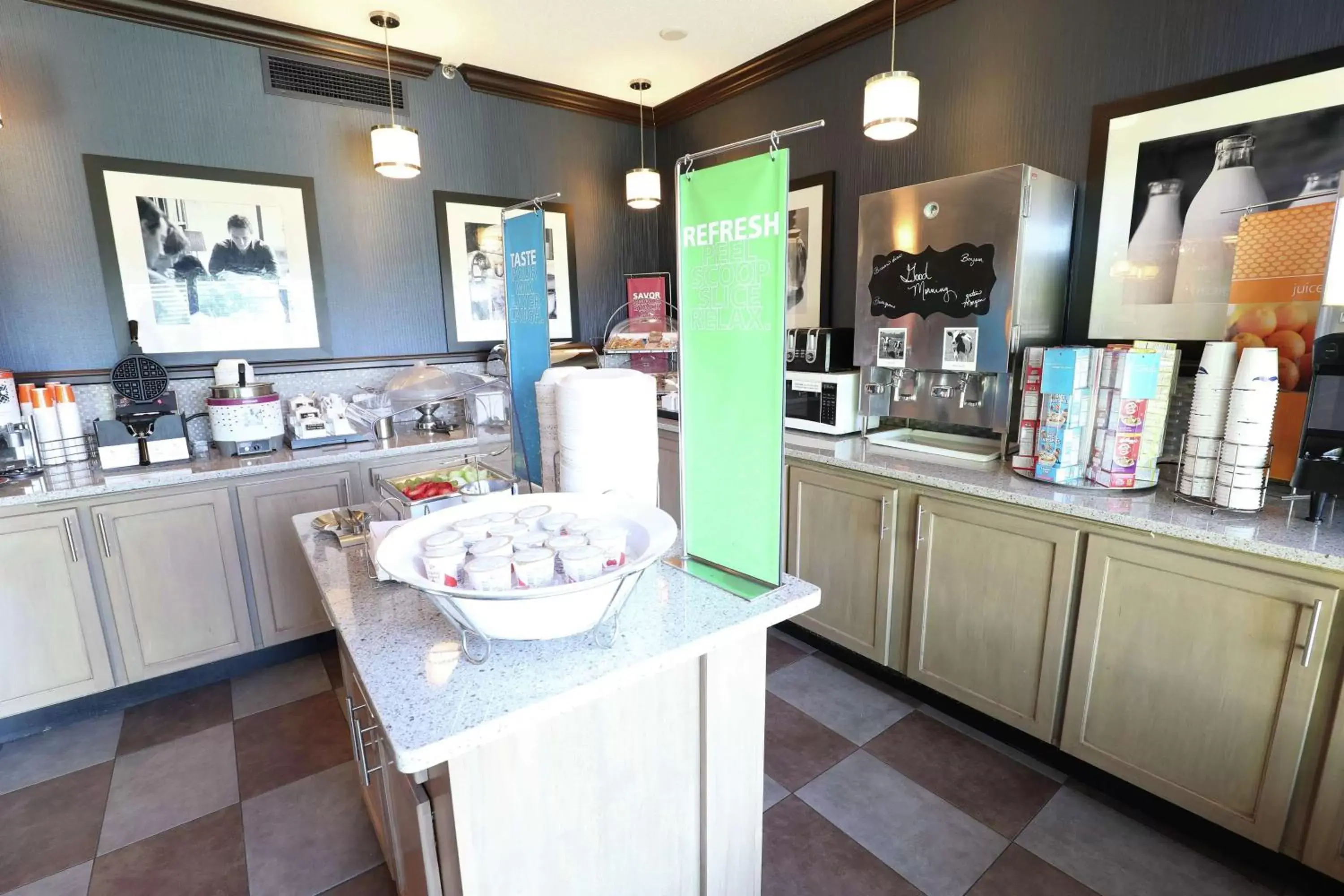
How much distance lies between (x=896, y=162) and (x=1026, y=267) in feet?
3.36

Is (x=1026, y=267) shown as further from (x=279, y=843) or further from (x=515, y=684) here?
(x=279, y=843)

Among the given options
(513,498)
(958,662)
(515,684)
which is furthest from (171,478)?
(958,662)

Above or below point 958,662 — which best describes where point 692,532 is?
above

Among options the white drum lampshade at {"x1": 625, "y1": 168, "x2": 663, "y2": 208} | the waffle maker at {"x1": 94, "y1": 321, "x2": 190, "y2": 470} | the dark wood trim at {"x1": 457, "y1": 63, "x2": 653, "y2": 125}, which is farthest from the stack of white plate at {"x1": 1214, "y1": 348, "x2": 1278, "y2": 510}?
the waffle maker at {"x1": 94, "y1": 321, "x2": 190, "y2": 470}

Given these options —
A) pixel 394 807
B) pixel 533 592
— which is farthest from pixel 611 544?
pixel 394 807

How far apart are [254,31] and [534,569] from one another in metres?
3.32

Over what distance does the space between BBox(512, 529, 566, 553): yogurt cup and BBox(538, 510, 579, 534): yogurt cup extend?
0.05ft

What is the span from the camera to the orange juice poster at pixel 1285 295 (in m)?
1.75

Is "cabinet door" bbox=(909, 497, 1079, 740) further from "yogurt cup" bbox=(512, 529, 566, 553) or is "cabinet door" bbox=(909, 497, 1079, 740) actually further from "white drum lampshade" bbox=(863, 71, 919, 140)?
"yogurt cup" bbox=(512, 529, 566, 553)

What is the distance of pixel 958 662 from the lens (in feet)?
7.39

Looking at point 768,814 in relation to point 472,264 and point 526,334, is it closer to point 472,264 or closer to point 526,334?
point 526,334

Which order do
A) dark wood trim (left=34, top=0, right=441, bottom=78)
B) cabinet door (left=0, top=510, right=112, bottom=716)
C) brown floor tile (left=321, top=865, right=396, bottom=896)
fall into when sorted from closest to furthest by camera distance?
1. brown floor tile (left=321, top=865, right=396, bottom=896)
2. cabinet door (left=0, top=510, right=112, bottom=716)
3. dark wood trim (left=34, top=0, right=441, bottom=78)

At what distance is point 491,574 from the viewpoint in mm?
946

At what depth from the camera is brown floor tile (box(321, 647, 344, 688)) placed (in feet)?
8.95
